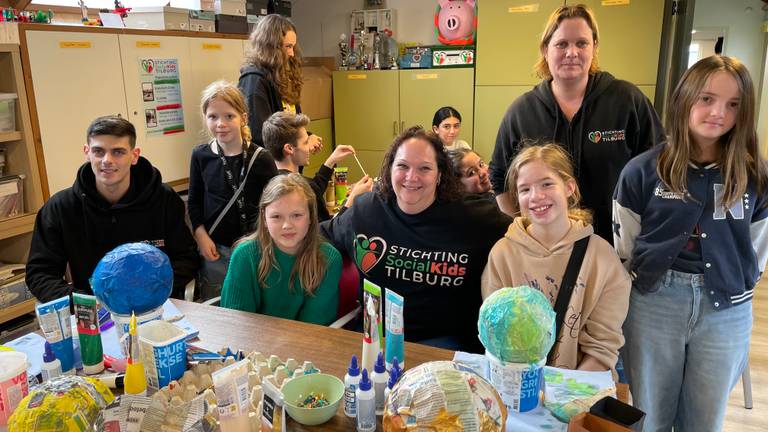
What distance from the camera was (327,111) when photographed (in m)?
5.05

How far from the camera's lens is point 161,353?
1.16 meters

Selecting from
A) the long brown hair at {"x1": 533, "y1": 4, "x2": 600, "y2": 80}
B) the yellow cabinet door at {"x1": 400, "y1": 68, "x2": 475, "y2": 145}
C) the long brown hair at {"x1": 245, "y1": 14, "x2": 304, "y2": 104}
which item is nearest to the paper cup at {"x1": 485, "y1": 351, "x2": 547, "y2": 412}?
the long brown hair at {"x1": 533, "y1": 4, "x2": 600, "y2": 80}

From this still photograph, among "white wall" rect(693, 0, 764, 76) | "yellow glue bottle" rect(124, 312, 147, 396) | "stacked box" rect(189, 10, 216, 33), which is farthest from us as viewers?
"white wall" rect(693, 0, 764, 76)

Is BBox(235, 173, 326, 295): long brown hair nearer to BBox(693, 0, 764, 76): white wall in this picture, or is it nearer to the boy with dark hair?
the boy with dark hair

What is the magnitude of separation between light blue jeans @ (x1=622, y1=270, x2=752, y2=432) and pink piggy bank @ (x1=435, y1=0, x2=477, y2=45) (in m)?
3.32

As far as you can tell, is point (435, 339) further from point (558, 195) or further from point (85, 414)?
point (85, 414)

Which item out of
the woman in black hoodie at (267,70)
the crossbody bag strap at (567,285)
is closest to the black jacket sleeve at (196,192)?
the woman in black hoodie at (267,70)

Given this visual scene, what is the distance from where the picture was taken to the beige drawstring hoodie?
1.49 m

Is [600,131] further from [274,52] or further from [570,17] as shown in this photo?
[274,52]

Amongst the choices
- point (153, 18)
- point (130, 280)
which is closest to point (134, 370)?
point (130, 280)

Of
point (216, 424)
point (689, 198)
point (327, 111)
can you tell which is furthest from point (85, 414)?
point (327, 111)

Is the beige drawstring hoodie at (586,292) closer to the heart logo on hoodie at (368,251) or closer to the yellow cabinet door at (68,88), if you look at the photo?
the heart logo on hoodie at (368,251)

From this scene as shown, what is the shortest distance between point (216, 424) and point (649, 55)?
3.80m

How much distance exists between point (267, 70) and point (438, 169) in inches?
64.3
